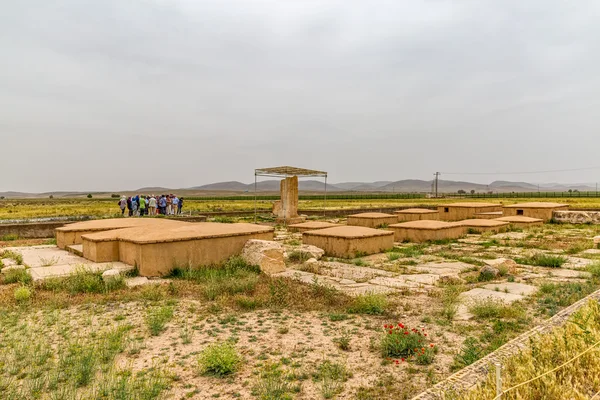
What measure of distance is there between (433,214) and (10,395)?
19495 mm

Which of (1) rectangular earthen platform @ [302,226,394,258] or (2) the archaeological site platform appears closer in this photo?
(2) the archaeological site platform

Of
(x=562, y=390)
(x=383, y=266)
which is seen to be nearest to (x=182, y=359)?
(x=562, y=390)

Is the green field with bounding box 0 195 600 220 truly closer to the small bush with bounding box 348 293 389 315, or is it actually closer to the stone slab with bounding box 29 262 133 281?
the stone slab with bounding box 29 262 133 281

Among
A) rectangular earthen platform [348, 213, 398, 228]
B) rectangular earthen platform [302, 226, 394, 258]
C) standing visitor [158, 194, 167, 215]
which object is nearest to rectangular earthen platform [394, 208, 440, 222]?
rectangular earthen platform [348, 213, 398, 228]

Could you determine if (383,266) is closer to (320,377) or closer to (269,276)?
(269,276)

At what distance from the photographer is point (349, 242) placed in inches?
423

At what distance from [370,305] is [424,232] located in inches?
342

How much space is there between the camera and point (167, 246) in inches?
316

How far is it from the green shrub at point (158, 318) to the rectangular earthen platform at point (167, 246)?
90.1 inches

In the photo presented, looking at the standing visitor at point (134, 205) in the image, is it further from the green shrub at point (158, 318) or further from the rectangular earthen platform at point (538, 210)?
the rectangular earthen platform at point (538, 210)

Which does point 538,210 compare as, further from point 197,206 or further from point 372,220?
point 197,206

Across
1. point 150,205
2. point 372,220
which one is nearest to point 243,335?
point 372,220

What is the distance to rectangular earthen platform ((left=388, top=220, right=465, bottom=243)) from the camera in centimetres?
1367

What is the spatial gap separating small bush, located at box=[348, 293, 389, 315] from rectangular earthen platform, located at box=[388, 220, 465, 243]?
8296 mm
